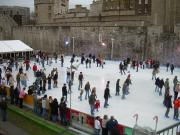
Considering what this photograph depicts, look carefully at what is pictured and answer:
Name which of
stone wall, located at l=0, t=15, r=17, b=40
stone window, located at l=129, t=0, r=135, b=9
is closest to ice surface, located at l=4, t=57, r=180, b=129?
stone wall, located at l=0, t=15, r=17, b=40

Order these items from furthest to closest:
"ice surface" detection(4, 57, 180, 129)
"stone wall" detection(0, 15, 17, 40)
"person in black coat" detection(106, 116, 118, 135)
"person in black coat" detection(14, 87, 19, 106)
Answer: "stone wall" detection(0, 15, 17, 40) < "person in black coat" detection(14, 87, 19, 106) < "ice surface" detection(4, 57, 180, 129) < "person in black coat" detection(106, 116, 118, 135)

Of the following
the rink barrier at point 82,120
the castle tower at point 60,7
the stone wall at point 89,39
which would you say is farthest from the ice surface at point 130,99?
the castle tower at point 60,7

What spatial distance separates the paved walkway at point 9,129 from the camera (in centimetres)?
1163

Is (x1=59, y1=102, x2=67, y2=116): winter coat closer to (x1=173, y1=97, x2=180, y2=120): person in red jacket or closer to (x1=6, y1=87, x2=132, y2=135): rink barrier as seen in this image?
(x1=6, y1=87, x2=132, y2=135): rink barrier

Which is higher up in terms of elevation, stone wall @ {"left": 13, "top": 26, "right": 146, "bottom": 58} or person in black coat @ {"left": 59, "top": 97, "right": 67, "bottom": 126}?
stone wall @ {"left": 13, "top": 26, "right": 146, "bottom": 58}

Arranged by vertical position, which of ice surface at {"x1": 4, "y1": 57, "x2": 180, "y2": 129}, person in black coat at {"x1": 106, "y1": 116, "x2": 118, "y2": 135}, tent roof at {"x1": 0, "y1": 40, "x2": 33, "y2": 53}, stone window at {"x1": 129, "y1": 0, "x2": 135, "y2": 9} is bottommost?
ice surface at {"x1": 4, "y1": 57, "x2": 180, "y2": 129}

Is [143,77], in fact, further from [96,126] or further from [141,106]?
[96,126]

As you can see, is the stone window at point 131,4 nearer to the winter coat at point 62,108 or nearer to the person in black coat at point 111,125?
the winter coat at point 62,108

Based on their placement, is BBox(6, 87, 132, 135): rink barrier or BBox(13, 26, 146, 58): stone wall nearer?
BBox(6, 87, 132, 135): rink barrier

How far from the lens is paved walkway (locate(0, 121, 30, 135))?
38.2ft

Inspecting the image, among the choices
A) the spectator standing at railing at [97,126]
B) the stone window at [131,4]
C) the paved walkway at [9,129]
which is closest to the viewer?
the spectator standing at railing at [97,126]

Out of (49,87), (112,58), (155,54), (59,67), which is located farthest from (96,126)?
(112,58)

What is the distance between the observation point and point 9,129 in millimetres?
12062

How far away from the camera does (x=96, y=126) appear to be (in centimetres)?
1117
